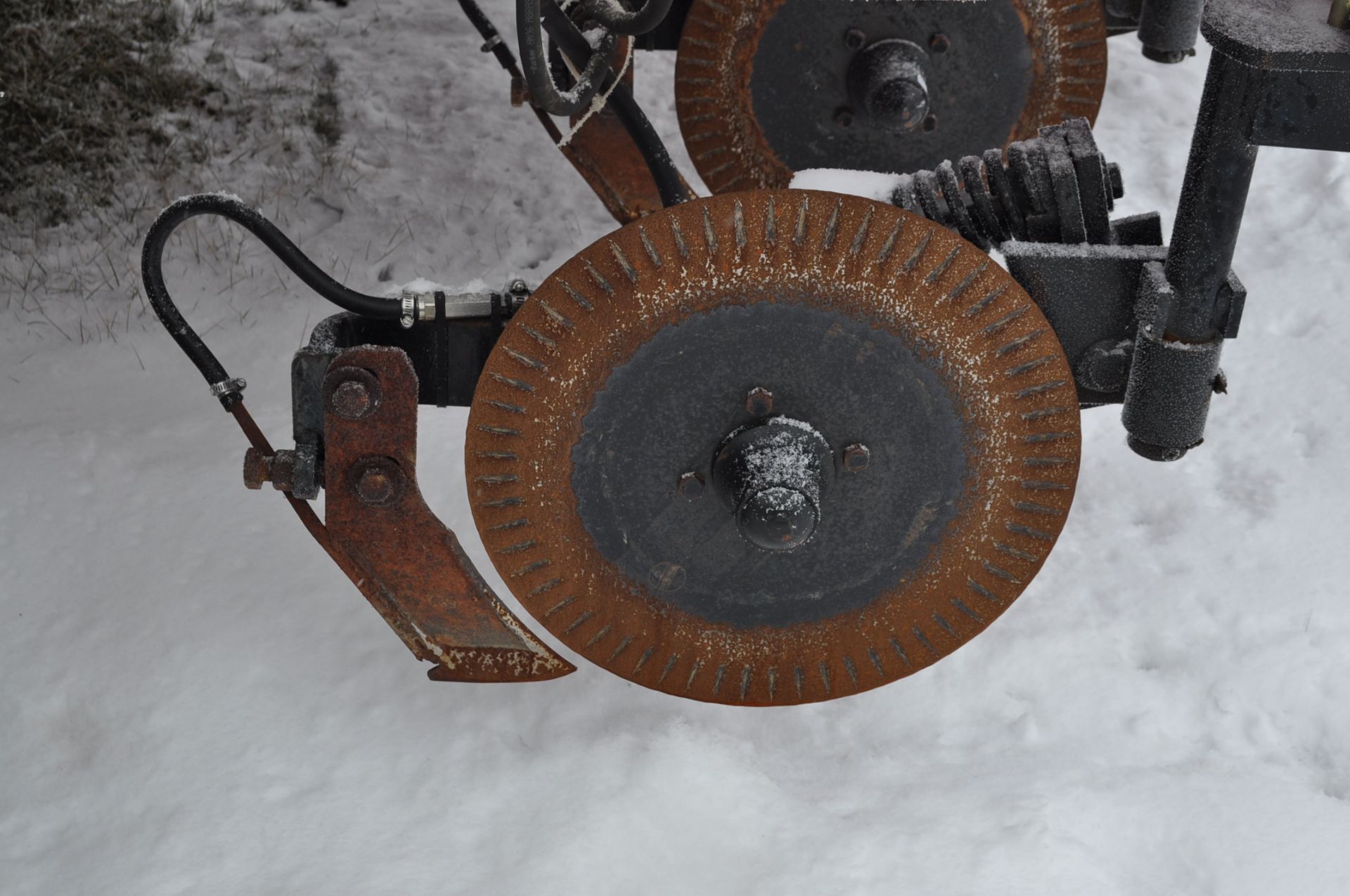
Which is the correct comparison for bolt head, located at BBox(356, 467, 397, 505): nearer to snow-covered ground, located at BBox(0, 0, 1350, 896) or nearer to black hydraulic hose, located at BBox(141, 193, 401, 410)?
black hydraulic hose, located at BBox(141, 193, 401, 410)

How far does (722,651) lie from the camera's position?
179 cm

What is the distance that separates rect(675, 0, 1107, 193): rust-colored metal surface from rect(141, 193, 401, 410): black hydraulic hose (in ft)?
3.65

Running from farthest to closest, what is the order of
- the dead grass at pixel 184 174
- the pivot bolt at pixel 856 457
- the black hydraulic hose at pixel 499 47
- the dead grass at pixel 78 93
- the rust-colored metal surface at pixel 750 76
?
the dead grass at pixel 78 93 → the dead grass at pixel 184 174 → the black hydraulic hose at pixel 499 47 → the rust-colored metal surface at pixel 750 76 → the pivot bolt at pixel 856 457

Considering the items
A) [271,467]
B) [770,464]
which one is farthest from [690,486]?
[271,467]

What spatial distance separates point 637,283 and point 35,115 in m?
2.66

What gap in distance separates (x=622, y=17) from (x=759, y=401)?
65 centimetres

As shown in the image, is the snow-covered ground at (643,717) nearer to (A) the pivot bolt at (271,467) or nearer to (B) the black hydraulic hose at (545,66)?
(A) the pivot bolt at (271,467)

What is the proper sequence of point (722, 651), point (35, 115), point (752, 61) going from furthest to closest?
point (35, 115) → point (752, 61) → point (722, 651)

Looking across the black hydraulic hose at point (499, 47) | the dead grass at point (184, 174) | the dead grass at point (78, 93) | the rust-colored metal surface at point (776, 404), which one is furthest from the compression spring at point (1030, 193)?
the dead grass at point (78, 93)

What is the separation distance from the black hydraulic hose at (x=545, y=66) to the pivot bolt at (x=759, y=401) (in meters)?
0.47

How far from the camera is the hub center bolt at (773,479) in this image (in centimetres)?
157

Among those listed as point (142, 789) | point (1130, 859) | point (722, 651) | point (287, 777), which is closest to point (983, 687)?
point (1130, 859)

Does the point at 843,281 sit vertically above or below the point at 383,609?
above

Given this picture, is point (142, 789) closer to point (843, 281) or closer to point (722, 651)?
point (722, 651)
